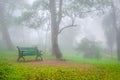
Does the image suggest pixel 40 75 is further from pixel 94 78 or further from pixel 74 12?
pixel 74 12

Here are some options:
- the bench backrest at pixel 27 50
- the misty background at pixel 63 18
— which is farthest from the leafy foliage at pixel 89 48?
the bench backrest at pixel 27 50

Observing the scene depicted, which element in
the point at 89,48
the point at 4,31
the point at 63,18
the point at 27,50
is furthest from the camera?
the point at 63,18

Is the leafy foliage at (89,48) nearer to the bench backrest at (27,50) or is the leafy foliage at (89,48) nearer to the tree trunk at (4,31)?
the tree trunk at (4,31)

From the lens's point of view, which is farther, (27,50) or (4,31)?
(4,31)

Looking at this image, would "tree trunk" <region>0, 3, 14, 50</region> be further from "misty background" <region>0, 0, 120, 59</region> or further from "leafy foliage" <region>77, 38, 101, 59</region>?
"leafy foliage" <region>77, 38, 101, 59</region>

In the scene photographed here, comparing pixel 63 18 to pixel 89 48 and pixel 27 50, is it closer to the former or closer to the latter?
pixel 89 48

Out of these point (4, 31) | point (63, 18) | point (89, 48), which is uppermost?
point (63, 18)

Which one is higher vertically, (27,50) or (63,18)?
(63,18)

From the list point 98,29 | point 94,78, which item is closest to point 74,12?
point 94,78

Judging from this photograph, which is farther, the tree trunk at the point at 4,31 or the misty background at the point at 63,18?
the tree trunk at the point at 4,31

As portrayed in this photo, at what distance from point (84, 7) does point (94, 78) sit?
1645cm

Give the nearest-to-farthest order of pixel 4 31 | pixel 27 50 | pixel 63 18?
pixel 27 50, pixel 4 31, pixel 63 18

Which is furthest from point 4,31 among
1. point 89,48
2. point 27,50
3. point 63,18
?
point 27,50

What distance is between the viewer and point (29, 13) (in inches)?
1227
